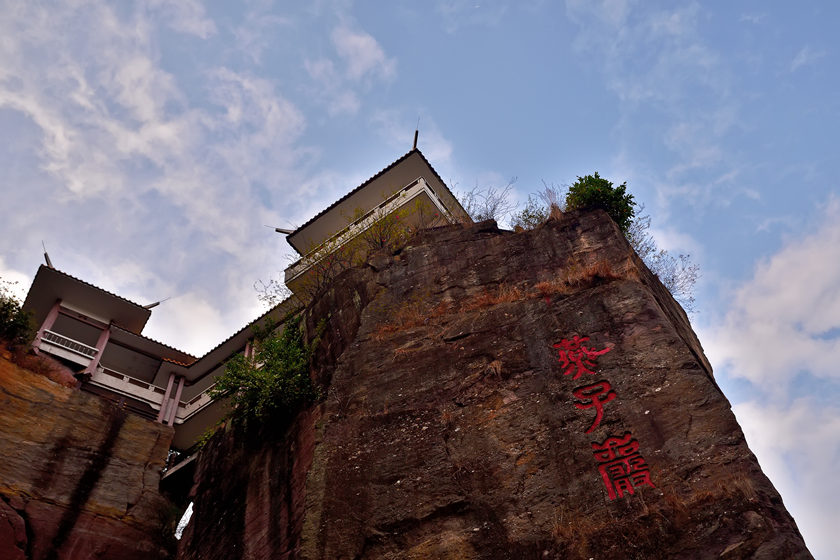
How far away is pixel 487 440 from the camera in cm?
1076

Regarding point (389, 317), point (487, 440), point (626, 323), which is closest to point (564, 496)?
point (487, 440)

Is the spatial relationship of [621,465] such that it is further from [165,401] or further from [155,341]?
[155,341]

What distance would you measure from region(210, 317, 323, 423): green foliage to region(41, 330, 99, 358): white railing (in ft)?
29.1

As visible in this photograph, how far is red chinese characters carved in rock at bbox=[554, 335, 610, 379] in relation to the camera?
1117 centimetres

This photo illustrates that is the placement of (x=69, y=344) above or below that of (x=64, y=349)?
above

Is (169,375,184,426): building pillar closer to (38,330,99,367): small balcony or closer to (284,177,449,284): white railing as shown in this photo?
(38,330,99,367): small balcony

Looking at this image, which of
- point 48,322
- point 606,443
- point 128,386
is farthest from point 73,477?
point 606,443

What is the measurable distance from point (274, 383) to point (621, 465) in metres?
7.36

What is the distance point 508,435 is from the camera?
10.7 m

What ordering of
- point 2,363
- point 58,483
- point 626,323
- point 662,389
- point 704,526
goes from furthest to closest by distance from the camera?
point 2,363
point 58,483
point 626,323
point 662,389
point 704,526

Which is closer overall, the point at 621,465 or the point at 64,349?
the point at 621,465

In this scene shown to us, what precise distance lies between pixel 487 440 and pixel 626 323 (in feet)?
10.8

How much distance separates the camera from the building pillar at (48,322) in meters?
20.7

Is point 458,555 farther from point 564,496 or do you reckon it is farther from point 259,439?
point 259,439
